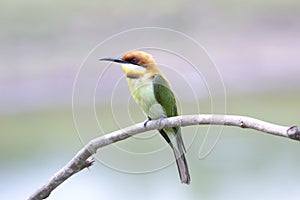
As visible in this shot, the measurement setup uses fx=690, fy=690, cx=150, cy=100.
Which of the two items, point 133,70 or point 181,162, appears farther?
point 133,70

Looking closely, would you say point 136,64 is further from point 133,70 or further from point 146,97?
point 146,97

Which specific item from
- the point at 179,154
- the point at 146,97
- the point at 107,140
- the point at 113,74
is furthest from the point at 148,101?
the point at 113,74

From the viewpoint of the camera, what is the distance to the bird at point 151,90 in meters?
1.58

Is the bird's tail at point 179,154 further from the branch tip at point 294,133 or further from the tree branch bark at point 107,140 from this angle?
the branch tip at point 294,133

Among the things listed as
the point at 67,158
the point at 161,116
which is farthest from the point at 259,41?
the point at 161,116

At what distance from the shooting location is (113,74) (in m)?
4.80

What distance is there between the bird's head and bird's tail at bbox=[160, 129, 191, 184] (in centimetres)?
16

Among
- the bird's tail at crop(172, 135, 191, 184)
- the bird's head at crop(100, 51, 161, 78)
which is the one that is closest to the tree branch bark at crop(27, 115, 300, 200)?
the bird's tail at crop(172, 135, 191, 184)

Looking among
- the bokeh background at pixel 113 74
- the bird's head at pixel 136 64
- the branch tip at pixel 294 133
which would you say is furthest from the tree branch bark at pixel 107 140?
the bokeh background at pixel 113 74

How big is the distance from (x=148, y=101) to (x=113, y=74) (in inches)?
119

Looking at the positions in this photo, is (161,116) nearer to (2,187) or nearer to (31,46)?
(2,187)

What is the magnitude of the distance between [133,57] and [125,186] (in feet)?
10.5

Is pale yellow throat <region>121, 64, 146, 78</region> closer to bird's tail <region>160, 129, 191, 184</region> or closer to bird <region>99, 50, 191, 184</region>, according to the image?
bird <region>99, 50, 191, 184</region>

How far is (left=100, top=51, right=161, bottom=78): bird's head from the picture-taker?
1.61 m
